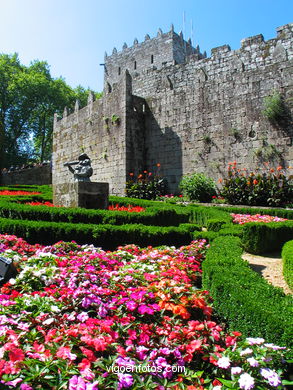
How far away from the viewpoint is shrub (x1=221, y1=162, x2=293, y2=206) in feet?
34.4

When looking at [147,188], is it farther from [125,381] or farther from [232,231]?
[125,381]

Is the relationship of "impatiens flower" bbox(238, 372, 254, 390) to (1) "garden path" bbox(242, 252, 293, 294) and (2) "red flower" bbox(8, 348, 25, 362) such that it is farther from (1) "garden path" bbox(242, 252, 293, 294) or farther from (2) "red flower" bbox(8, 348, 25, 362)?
(1) "garden path" bbox(242, 252, 293, 294)

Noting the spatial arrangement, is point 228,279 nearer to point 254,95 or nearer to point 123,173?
point 254,95

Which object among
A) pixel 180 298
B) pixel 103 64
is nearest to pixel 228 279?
pixel 180 298

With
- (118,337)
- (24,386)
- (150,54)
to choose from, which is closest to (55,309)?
(118,337)

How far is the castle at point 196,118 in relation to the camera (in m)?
11.7

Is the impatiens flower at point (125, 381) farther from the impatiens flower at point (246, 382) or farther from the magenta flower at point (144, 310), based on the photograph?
the magenta flower at point (144, 310)

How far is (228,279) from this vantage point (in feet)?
10.2

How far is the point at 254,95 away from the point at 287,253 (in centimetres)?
908

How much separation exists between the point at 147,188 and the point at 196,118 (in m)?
3.56

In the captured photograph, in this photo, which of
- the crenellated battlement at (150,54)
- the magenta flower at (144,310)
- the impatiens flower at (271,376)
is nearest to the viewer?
the impatiens flower at (271,376)

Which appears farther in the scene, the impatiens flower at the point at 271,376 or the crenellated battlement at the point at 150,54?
the crenellated battlement at the point at 150,54

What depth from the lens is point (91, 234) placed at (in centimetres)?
585

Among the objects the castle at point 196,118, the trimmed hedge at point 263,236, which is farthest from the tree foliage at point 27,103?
Answer: the trimmed hedge at point 263,236
